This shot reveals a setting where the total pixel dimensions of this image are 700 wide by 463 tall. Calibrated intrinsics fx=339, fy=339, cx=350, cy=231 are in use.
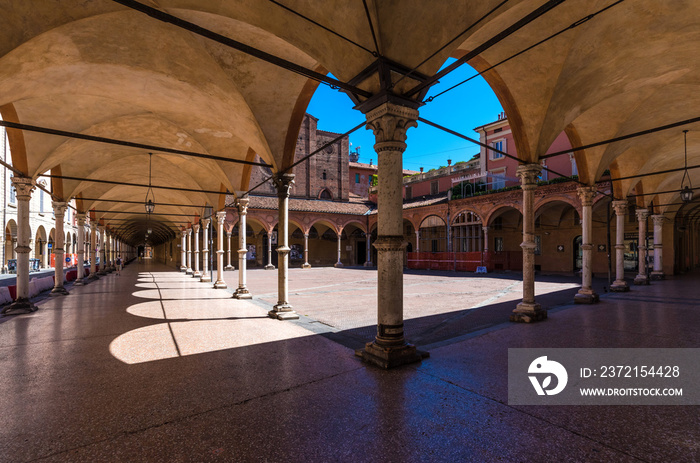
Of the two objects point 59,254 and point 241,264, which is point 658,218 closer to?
point 241,264

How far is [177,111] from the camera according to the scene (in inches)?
324

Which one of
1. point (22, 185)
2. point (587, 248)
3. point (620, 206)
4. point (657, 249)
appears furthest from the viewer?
point (657, 249)

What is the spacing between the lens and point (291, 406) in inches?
122

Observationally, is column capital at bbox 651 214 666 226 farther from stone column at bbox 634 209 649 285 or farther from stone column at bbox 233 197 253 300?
stone column at bbox 233 197 253 300

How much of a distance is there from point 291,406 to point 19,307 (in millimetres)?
9008

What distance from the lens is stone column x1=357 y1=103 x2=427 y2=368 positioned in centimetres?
425

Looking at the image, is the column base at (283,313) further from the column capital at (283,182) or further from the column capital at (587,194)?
the column capital at (587,194)

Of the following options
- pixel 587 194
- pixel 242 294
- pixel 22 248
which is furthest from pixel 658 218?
pixel 22 248

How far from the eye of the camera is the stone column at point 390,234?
425 cm

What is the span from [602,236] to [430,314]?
2051cm

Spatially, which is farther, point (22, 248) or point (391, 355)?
point (22, 248)

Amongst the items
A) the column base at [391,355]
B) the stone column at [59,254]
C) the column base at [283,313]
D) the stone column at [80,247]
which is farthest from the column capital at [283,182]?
the stone column at [80,247]

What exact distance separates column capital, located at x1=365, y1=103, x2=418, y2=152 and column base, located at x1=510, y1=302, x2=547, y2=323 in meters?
4.74

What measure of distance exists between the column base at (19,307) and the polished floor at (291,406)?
2.81 metres
